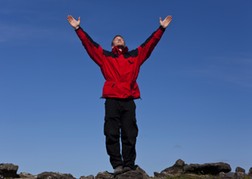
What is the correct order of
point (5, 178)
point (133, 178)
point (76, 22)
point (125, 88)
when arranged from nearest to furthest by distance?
1. point (133, 178)
2. point (125, 88)
3. point (76, 22)
4. point (5, 178)

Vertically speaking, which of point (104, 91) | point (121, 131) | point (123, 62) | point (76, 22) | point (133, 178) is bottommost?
point (133, 178)

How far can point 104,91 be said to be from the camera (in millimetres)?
15594

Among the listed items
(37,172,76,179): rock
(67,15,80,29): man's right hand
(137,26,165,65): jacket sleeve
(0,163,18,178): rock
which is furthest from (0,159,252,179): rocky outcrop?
(67,15,80,29): man's right hand

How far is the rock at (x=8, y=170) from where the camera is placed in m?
17.8

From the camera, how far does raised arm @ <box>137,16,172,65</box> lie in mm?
16422

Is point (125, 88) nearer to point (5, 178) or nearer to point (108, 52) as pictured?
point (108, 52)

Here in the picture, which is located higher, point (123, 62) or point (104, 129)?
point (123, 62)

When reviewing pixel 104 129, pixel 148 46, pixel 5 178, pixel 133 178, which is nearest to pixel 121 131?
pixel 104 129

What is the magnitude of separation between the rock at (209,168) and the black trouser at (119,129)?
11.5 ft

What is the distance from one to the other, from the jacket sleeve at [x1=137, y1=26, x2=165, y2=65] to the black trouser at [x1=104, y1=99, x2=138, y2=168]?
170 cm

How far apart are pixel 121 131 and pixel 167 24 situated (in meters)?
4.05

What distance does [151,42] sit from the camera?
54.3ft

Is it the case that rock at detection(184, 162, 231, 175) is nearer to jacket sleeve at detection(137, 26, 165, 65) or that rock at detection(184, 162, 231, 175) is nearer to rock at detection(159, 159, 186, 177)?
rock at detection(159, 159, 186, 177)

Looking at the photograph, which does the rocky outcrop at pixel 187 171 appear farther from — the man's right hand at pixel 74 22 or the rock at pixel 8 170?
the man's right hand at pixel 74 22
